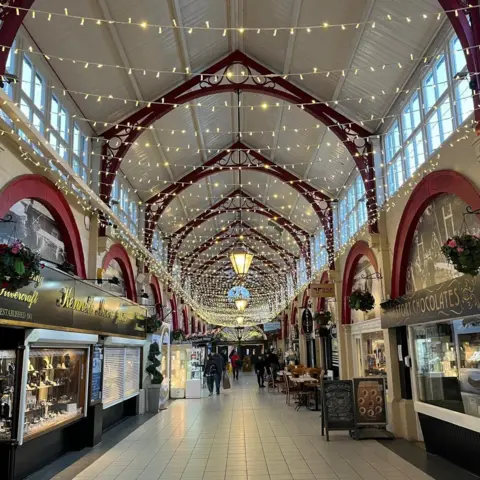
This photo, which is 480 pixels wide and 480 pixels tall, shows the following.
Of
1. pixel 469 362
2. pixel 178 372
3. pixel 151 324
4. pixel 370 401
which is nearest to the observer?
pixel 469 362

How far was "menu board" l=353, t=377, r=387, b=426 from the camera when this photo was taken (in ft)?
27.4

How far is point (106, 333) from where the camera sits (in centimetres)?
887

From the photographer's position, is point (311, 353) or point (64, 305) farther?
point (311, 353)

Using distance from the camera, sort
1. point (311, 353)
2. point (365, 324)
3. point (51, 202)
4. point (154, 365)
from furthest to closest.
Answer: point (311, 353)
point (154, 365)
point (365, 324)
point (51, 202)

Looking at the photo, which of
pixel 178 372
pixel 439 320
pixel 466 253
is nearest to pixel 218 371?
pixel 178 372

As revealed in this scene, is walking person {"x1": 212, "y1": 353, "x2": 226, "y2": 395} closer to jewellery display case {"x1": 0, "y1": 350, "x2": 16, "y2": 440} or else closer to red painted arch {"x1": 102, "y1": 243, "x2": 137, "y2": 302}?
red painted arch {"x1": 102, "y1": 243, "x2": 137, "y2": 302}

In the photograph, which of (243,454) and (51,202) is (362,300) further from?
(51,202)

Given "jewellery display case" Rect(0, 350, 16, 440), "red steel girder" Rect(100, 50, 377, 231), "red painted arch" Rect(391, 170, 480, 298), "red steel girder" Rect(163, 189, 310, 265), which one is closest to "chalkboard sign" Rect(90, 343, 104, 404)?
"jewellery display case" Rect(0, 350, 16, 440)

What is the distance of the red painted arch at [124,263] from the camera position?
1036 centimetres

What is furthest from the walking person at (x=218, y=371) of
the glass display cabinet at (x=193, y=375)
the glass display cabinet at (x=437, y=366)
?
the glass display cabinet at (x=437, y=366)

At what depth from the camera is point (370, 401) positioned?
27.8 feet

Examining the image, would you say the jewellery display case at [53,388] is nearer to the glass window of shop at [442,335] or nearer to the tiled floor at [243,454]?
the tiled floor at [243,454]

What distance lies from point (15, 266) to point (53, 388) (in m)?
3.13

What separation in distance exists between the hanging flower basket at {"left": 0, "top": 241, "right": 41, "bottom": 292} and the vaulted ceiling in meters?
2.84
